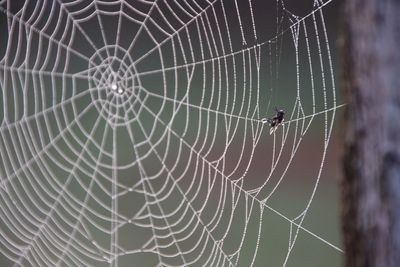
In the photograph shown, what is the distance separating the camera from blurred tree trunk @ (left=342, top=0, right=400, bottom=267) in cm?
101

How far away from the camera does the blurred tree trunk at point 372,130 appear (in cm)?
101

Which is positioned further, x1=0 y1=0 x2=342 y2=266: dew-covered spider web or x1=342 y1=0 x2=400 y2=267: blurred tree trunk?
x1=0 y1=0 x2=342 y2=266: dew-covered spider web

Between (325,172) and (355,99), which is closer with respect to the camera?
(355,99)

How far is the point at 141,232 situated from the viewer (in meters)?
4.21

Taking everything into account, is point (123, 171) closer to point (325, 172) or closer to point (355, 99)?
point (325, 172)

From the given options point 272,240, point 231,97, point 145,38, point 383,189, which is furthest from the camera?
point 145,38

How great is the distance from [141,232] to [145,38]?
2.65 feet

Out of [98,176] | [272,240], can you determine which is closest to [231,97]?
[272,240]

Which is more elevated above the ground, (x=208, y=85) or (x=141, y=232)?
(x=208, y=85)

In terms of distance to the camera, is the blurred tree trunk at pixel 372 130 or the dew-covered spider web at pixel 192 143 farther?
the dew-covered spider web at pixel 192 143

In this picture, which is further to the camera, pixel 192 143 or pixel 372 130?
pixel 192 143

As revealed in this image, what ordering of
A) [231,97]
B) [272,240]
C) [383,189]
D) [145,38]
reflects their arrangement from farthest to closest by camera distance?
[145,38] < [272,240] < [231,97] < [383,189]

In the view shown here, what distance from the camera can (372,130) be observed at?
3.35 ft

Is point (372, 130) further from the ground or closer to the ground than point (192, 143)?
further from the ground
